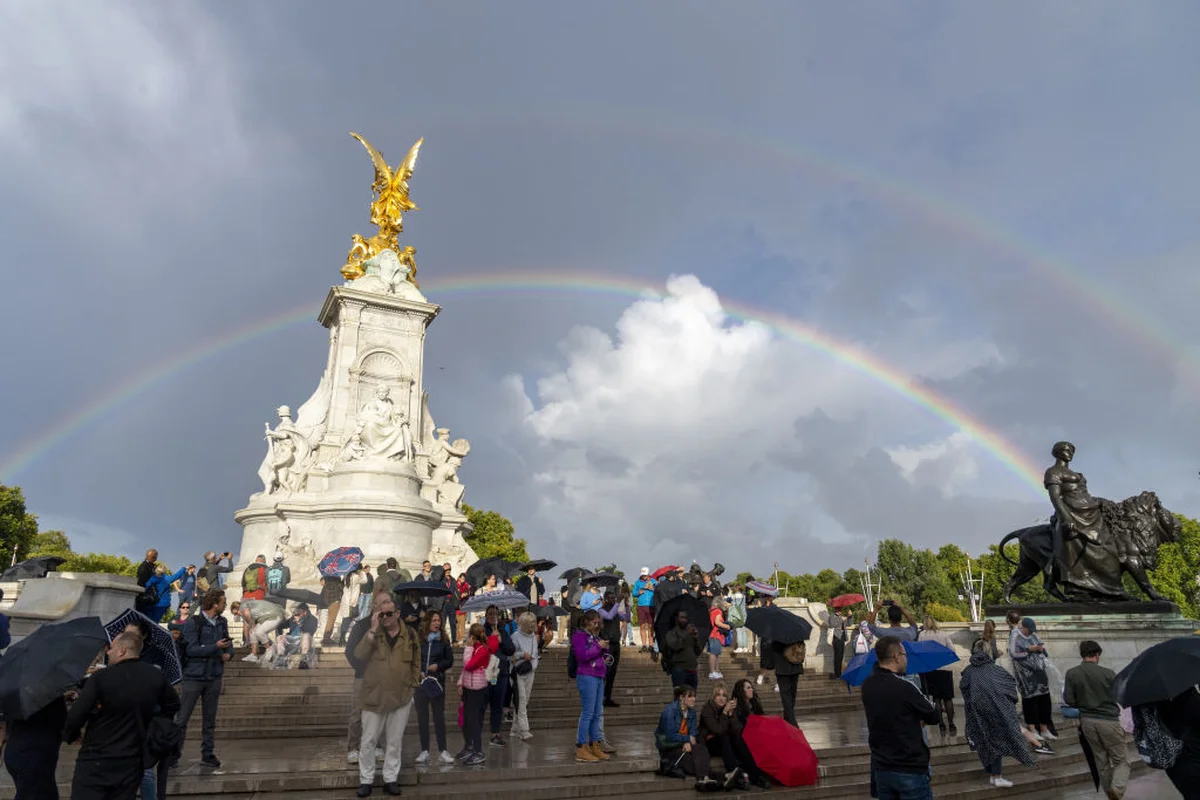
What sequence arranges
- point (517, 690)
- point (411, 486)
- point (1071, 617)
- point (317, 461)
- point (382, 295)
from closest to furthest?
point (517, 690), point (1071, 617), point (411, 486), point (317, 461), point (382, 295)

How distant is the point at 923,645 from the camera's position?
8.50m

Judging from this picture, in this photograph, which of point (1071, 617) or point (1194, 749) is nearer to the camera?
point (1194, 749)

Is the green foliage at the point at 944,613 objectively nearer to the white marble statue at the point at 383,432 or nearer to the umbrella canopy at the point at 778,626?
the white marble statue at the point at 383,432

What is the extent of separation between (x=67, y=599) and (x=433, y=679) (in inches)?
228

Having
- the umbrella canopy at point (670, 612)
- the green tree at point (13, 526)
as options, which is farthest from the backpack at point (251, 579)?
the green tree at point (13, 526)

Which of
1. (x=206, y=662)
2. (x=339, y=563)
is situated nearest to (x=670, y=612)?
(x=206, y=662)

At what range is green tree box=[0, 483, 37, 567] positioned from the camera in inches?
1944

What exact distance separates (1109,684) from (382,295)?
30.2 meters

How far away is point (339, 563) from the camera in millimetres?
17109

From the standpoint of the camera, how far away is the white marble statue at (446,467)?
31453 millimetres

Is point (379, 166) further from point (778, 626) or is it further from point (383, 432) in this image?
point (778, 626)

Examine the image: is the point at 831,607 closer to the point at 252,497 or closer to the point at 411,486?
the point at 411,486

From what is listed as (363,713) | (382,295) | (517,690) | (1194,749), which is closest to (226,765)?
(363,713)

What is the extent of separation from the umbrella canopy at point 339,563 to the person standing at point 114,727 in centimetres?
1235
